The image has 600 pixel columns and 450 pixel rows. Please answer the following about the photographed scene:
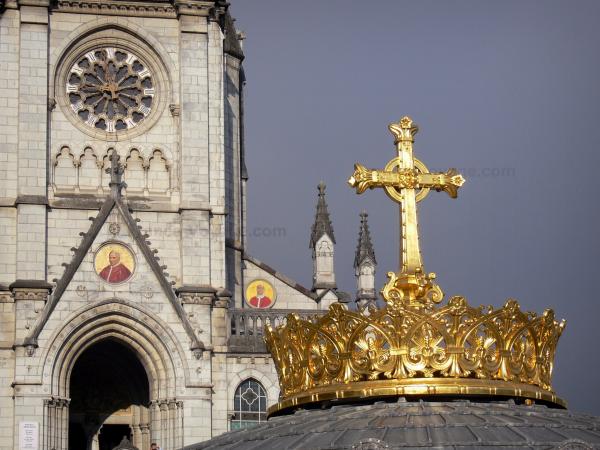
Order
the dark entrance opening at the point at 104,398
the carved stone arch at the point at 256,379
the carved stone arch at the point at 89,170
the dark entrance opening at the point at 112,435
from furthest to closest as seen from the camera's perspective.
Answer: the dark entrance opening at the point at 112,435, the dark entrance opening at the point at 104,398, the carved stone arch at the point at 89,170, the carved stone arch at the point at 256,379

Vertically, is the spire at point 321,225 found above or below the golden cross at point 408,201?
above

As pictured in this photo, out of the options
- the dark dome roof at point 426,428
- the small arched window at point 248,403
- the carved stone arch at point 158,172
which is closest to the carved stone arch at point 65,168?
the carved stone arch at point 158,172

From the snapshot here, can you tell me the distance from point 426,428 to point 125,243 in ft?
88.5

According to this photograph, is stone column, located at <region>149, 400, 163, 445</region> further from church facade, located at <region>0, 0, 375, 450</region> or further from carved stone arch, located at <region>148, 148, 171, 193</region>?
carved stone arch, located at <region>148, 148, 171, 193</region>

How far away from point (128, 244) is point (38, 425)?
4.70 m

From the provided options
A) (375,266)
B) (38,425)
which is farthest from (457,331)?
(375,266)

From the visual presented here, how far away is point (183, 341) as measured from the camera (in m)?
36.2

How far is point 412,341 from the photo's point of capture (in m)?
11.3

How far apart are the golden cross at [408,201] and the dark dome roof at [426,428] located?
1.07 metres

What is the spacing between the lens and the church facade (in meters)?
35.9

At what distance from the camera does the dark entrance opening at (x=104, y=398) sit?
128 feet

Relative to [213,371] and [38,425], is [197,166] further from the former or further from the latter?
[38,425]

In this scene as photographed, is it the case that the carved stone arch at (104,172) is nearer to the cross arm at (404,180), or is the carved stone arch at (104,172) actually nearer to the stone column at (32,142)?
the stone column at (32,142)

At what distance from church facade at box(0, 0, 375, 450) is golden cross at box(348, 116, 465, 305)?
24343 millimetres
